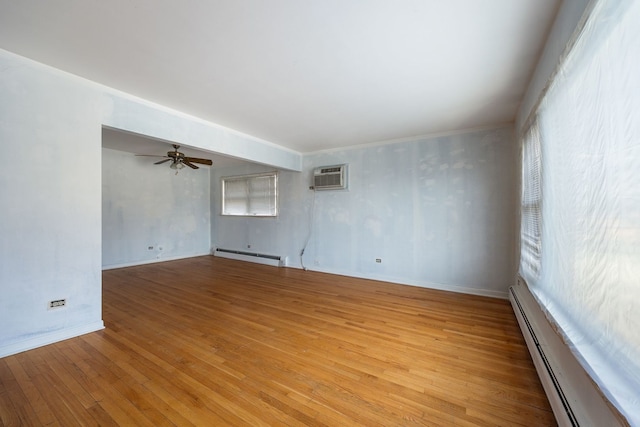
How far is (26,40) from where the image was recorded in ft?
6.32

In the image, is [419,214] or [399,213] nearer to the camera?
[419,214]

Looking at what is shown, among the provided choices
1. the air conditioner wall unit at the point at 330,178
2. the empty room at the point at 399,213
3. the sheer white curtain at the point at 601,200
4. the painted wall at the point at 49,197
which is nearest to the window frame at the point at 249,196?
the air conditioner wall unit at the point at 330,178

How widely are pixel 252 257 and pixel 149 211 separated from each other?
2687mm

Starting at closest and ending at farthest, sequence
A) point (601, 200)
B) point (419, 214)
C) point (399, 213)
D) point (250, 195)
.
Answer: point (601, 200) < point (419, 214) < point (399, 213) < point (250, 195)

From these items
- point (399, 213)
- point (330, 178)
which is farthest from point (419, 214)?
point (330, 178)

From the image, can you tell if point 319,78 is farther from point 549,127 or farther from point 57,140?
point 57,140

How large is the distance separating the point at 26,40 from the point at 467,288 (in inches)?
218

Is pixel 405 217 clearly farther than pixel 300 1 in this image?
Yes

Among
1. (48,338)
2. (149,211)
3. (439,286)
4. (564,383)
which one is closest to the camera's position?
(564,383)

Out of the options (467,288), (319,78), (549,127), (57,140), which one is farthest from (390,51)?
(467,288)

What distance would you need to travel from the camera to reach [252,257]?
6.29 meters

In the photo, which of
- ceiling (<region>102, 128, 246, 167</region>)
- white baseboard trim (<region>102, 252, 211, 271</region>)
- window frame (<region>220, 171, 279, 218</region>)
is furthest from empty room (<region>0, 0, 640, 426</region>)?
window frame (<region>220, 171, 279, 218</region>)

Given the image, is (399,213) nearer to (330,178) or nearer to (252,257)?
(330,178)

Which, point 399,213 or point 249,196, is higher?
point 249,196
